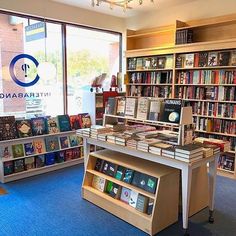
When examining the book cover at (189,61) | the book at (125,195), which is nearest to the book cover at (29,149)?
the book at (125,195)

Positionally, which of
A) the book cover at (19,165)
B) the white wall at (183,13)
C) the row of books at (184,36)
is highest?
the white wall at (183,13)

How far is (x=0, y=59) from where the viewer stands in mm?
4156

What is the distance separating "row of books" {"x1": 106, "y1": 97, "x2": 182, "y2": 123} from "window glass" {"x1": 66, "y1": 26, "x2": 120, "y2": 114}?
76.4 inches

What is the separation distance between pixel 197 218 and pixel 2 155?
2875 millimetres

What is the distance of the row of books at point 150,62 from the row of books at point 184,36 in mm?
327

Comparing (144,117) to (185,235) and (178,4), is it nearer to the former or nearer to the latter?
(185,235)

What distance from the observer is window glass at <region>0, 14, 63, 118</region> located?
4.21m

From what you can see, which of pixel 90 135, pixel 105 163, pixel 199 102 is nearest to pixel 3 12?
pixel 90 135

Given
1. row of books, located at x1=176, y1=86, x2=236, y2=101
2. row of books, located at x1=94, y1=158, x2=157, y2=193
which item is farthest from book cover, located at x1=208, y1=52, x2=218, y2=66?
row of books, located at x1=94, y1=158, x2=157, y2=193

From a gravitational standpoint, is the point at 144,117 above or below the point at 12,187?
above

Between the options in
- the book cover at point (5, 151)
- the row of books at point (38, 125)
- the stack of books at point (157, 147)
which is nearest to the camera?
the stack of books at point (157, 147)

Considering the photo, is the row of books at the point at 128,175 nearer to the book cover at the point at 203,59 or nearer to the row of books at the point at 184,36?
the book cover at the point at 203,59

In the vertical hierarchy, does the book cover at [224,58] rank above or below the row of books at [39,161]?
above

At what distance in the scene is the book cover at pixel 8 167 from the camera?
12.6 feet
